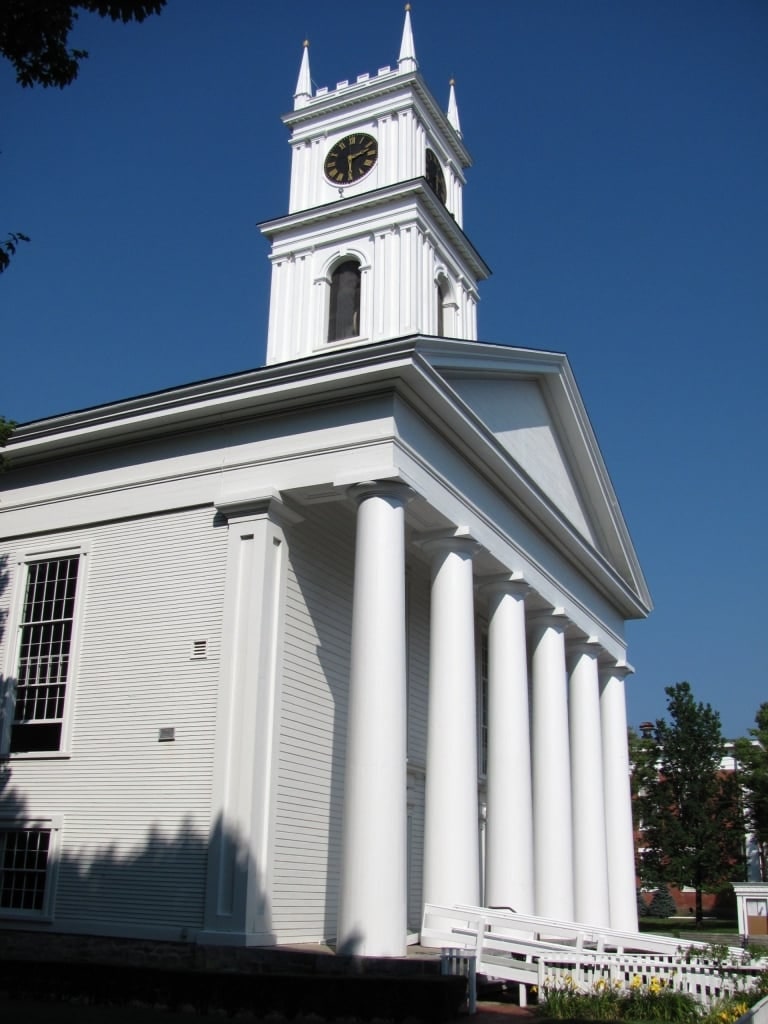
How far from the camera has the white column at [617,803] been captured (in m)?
29.4

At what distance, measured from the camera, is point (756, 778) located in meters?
59.0

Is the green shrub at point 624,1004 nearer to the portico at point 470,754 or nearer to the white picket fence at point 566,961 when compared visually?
the white picket fence at point 566,961

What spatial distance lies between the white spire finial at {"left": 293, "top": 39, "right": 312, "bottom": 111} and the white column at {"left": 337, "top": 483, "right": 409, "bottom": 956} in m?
23.1

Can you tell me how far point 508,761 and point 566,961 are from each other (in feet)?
20.4

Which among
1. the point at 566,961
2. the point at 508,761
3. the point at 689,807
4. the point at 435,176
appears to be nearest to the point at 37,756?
the point at 508,761

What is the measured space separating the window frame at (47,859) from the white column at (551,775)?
10.6 metres

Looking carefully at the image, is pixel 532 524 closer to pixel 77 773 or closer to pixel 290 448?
pixel 290 448

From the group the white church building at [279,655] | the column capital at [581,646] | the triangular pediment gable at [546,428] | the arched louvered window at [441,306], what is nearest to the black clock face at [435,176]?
the arched louvered window at [441,306]

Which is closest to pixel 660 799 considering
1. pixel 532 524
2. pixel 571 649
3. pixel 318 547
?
pixel 571 649

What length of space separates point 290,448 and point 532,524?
7720mm

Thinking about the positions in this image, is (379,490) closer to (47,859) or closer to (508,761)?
(508,761)

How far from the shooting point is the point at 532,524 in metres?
24.6

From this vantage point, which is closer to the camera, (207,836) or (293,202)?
(207,836)

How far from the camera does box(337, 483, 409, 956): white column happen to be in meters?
15.7
